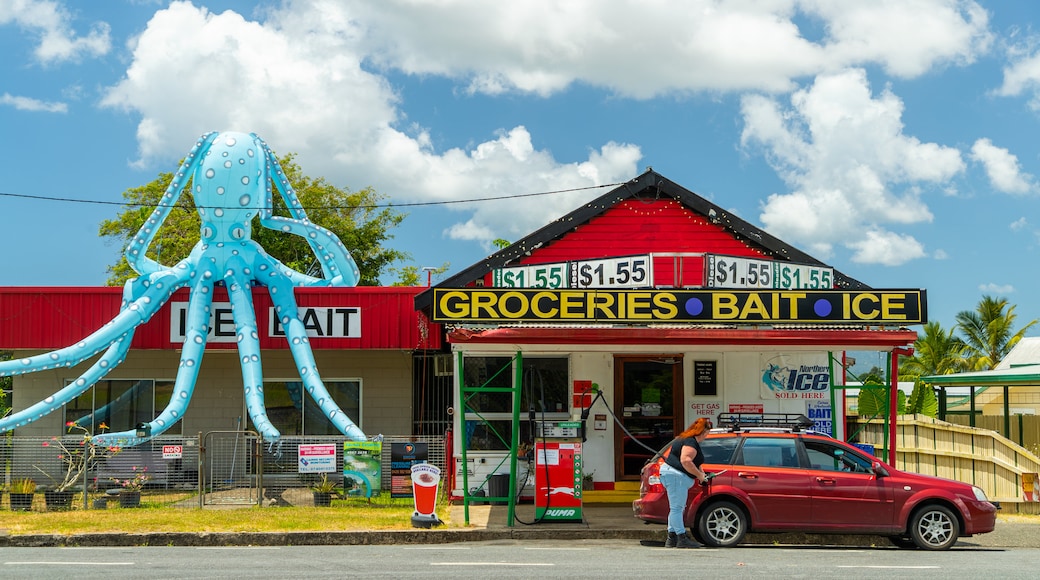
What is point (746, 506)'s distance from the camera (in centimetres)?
1250

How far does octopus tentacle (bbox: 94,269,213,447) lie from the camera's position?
60.2 feet

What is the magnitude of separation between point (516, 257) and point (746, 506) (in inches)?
282

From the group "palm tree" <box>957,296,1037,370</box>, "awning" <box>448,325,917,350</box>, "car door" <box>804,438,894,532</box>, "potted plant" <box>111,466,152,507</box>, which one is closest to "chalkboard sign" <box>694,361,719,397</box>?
"awning" <box>448,325,917,350</box>

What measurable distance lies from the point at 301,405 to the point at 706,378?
328 inches

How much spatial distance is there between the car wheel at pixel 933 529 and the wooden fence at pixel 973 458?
338 centimetres

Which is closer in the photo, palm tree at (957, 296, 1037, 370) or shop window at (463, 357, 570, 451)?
shop window at (463, 357, 570, 451)

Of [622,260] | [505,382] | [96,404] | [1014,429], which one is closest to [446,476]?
[505,382]

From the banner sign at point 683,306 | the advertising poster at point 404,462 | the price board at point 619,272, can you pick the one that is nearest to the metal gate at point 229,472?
the advertising poster at point 404,462

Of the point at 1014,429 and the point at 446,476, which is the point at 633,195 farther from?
the point at 1014,429

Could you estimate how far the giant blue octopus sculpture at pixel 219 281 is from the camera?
18.5 m

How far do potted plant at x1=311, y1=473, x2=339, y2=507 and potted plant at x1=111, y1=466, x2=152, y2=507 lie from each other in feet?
8.85

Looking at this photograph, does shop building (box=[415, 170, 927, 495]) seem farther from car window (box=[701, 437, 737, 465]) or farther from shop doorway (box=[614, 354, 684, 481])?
car window (box=[701, 437, 737, 465])

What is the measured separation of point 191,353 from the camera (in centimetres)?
1880

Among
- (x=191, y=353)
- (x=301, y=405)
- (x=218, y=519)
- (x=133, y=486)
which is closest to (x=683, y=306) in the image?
(x=218, y=519)
